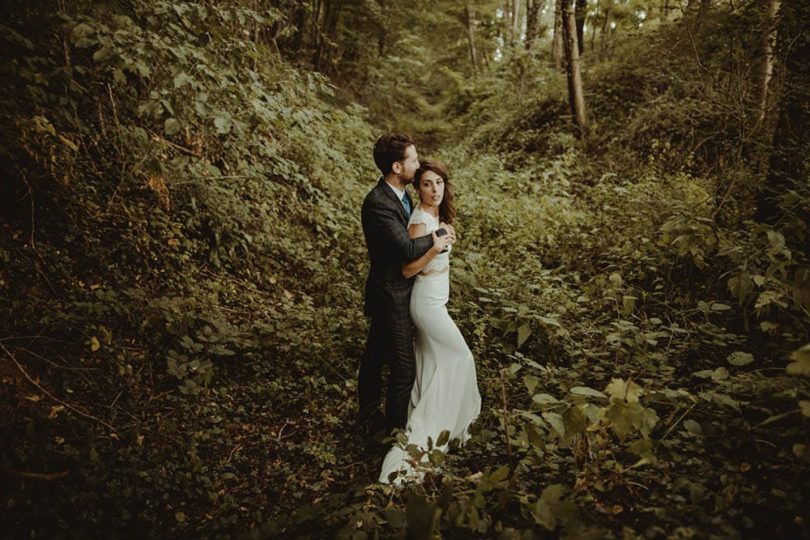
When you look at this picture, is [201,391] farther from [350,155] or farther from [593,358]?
[350,155]

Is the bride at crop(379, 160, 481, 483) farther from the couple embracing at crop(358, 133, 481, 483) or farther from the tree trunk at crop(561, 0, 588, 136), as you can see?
the tree trunk at crop(561, 0, 588, 136)

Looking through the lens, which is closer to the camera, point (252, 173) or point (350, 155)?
point (252, 173)

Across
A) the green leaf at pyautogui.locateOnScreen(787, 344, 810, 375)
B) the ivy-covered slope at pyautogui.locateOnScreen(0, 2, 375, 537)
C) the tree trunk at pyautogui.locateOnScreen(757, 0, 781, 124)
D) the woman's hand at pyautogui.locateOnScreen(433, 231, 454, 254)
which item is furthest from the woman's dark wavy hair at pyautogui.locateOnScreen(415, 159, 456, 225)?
the tree trunk at pyautogui.locateOnScreen(757, 0, 781, 124)

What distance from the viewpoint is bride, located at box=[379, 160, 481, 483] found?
3475mm

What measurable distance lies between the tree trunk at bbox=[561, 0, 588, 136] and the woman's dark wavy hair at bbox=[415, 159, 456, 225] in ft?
27.8

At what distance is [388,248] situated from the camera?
10.8 feet

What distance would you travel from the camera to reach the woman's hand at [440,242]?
3232mm

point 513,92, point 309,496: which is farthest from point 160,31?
point 513,92

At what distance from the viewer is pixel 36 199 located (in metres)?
4.65

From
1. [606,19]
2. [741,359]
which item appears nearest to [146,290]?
[741,359]

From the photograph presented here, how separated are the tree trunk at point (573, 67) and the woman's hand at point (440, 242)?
9.05 metres

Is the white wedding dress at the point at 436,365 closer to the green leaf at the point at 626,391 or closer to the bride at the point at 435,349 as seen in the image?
the bride at the point at 435,349

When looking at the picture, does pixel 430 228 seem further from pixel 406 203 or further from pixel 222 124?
pixel 222 124

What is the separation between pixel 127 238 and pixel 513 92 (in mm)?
14056
